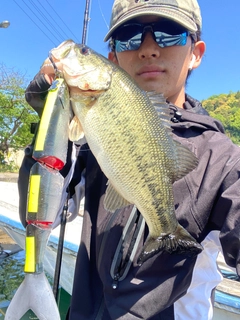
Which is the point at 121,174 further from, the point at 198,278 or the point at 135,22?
the point at 135,22

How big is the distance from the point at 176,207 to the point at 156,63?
2.87 ft

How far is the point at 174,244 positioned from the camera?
5.31ft

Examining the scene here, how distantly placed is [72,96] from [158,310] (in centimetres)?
120

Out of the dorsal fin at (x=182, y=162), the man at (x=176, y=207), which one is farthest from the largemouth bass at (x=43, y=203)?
the dorsal fin at (x=182, y=162)

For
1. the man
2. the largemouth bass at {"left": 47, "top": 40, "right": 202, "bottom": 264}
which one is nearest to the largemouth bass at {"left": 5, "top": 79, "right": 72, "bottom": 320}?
the largemouth bass at {"left": 47, "top": 40, "right": 202, "bottom": 264}

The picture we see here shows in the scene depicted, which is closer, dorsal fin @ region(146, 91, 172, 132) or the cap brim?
dorsal fin @ region(146, 91, 172, 132)

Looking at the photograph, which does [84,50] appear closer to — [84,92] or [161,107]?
[84,92]

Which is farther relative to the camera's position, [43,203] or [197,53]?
[197,53]

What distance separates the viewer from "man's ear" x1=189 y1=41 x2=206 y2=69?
2.24m

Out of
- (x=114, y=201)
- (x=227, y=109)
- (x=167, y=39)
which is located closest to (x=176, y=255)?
(x=114, y=201)

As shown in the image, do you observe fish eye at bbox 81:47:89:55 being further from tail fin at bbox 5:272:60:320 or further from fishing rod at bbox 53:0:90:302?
tail fin at bbox 5:272:60:320

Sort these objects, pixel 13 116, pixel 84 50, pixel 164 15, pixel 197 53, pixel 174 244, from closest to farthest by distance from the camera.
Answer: pixel 174 244 < pixel 84 50 < pixel 164 15 < pixel 197 53 < pixel 13 116

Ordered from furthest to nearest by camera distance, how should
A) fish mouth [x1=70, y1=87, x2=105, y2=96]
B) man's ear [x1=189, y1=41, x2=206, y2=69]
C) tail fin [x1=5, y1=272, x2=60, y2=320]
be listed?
1. man's ear [x1=189, y1=41, x2=206, y2=69]
2. fish mouth [x1=70, y1=87, x2=105, y2=96]
3. tail fin [x1=5, y1=272, x2=60, y2=320]

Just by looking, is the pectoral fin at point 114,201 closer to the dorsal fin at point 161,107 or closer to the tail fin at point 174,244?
the tail fin at point 174,244
